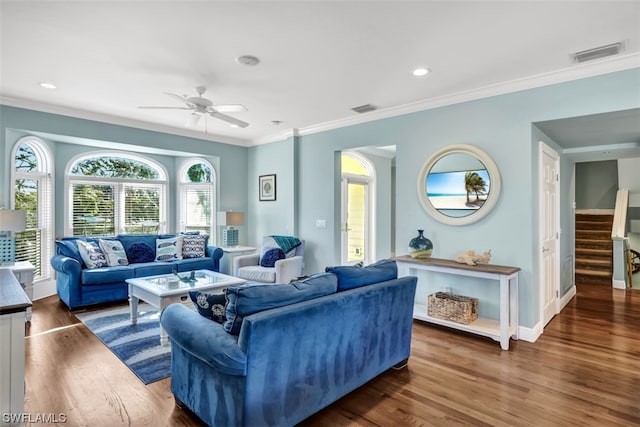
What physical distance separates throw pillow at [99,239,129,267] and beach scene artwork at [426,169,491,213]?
4.42m

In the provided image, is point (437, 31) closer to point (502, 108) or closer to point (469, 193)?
point (502, 108)

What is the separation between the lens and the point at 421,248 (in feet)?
13.0

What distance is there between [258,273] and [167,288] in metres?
1.68

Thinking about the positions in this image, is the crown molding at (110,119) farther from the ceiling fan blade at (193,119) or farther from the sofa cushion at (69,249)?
the ceiling fan blade at (193,119)

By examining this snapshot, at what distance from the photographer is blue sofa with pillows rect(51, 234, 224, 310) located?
438 cm

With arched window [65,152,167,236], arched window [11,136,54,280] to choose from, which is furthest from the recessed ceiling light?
arched window [65,152,167,236]

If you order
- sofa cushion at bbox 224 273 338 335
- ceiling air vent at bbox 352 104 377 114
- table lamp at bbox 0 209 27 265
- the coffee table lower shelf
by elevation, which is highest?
ceiling air vent at bbox 352 104 377 114

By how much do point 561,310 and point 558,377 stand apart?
231 centimetres

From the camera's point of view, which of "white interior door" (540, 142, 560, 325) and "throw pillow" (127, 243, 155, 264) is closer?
"white interior door" (540, 142, 560, 325)

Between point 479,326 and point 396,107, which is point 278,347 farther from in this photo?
point 396,107

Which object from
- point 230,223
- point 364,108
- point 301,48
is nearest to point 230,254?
point 230,223

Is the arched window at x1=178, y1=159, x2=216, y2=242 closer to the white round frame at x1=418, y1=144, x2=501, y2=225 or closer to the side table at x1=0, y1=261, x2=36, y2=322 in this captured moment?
the side table at x1=0, y1=261, x2=36, y2=322

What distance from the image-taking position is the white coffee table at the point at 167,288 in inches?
132

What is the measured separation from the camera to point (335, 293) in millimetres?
2346
